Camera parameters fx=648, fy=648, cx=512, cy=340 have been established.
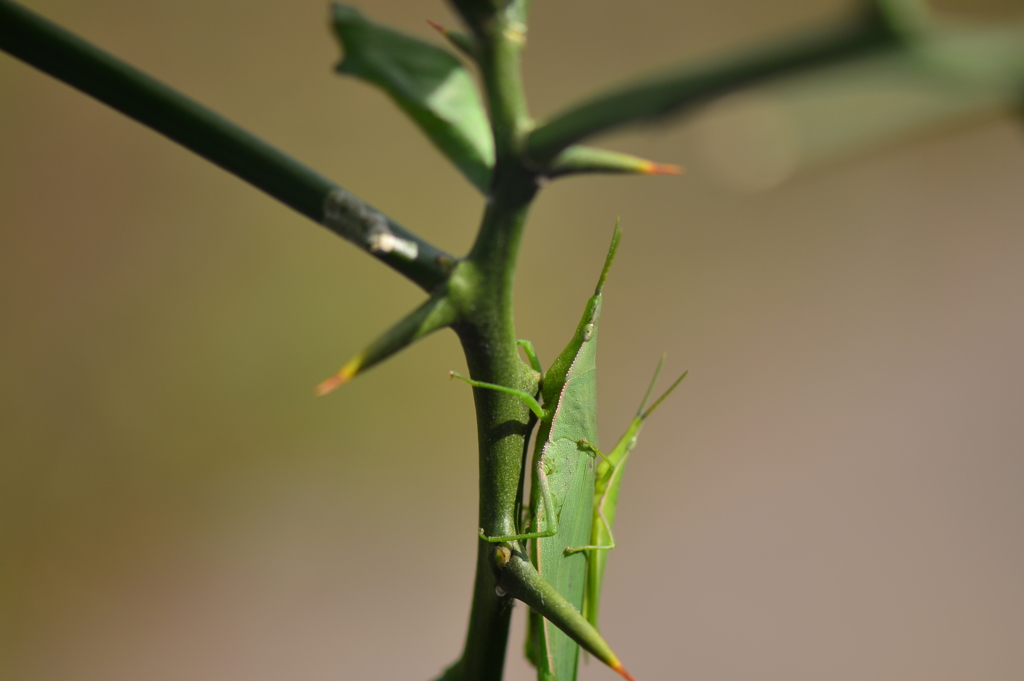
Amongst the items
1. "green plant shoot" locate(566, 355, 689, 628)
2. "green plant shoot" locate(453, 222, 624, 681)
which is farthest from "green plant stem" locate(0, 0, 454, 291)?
"green plant shoot" locate(566, 355, 689, 628)

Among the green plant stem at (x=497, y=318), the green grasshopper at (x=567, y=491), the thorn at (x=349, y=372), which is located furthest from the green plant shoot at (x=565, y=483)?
the thorn at (x=349, y=372)

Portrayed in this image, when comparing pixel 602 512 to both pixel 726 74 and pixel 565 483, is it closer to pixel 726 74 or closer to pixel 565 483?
pixel 565 483

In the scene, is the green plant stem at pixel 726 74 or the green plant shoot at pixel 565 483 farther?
the green plant shoot at pixel 565 483

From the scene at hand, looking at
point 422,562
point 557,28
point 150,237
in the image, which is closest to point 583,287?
point 557,28

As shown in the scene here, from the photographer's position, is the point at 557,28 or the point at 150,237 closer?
the point at 150,237

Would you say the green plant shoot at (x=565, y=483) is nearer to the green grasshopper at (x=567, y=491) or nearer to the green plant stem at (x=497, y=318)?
the green grasshopper at (x=567, y=491)

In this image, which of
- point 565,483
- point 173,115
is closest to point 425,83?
point 173,115

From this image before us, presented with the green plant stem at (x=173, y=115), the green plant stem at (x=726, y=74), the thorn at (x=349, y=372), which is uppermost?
the green plant stem at (x=173, y=115)

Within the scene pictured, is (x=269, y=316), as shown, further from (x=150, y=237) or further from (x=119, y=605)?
(x=119, y=605)
